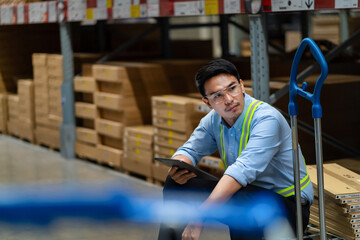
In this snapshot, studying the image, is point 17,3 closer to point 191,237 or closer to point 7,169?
point 7,169

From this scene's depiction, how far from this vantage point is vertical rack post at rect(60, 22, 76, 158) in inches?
336

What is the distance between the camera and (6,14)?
403 inches

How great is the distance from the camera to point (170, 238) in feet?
12.1

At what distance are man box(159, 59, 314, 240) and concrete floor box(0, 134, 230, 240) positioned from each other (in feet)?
5.07

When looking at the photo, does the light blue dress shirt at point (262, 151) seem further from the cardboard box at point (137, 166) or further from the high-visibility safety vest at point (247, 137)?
the cardboard box at point (137, 166)

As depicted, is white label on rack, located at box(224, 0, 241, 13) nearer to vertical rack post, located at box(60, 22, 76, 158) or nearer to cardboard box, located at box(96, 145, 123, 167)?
cardboard box, located at box(96, 145, 123, 167)

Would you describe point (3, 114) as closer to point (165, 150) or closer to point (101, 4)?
point (101, 4)

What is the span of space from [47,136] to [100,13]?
99.1 inches

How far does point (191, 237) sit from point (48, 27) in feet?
27.0

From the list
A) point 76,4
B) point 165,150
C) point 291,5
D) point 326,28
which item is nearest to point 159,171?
point 165,150

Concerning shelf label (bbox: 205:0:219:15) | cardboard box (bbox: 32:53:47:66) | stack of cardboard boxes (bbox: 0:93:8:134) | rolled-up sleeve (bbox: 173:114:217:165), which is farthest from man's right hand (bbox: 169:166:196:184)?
stack of cardboard boxes (bbox: 0:93:8:134)

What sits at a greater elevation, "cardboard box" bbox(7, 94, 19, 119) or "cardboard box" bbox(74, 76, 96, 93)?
"cardboard box" bbox(74, 76, 96, 93)

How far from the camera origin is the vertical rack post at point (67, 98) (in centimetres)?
855

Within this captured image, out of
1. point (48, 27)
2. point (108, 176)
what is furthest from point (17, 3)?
point (108, 176)
